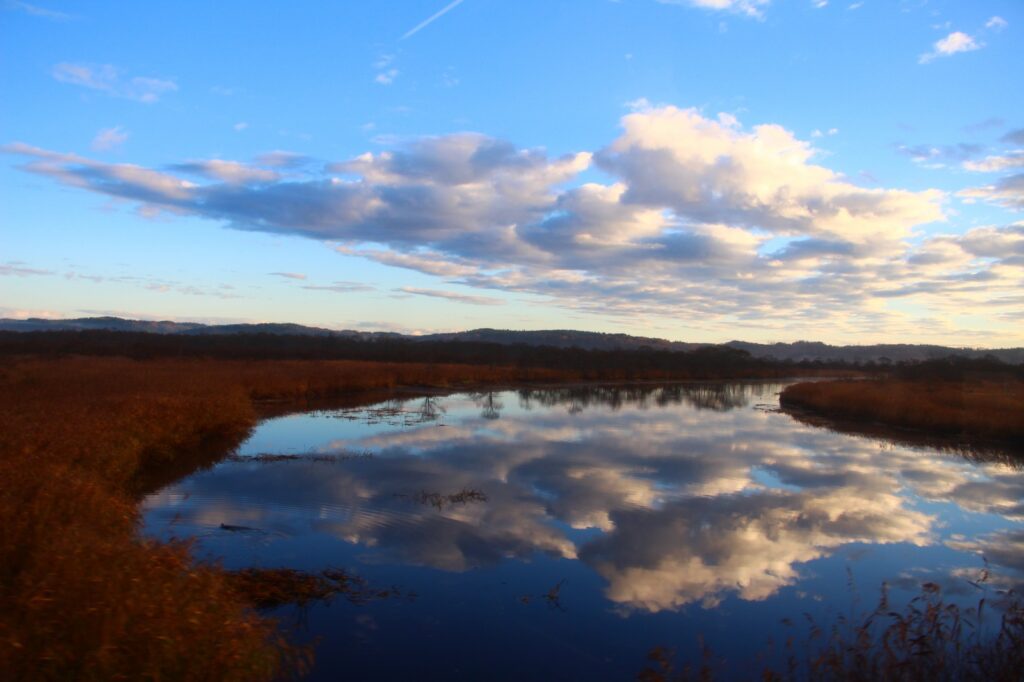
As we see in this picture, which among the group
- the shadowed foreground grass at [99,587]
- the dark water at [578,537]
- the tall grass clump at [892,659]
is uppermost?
the shadowed foreground grass at [99,587]

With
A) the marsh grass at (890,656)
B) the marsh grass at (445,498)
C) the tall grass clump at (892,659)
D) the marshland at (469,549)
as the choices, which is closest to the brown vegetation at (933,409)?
the marshland at (469,549)

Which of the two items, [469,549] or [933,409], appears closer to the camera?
[469,549]

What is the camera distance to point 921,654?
5.11m

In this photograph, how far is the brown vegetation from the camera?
23.5 meters

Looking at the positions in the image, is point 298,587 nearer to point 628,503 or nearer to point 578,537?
point 578,537

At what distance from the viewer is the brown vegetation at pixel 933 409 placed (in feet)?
77.0

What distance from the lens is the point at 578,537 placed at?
1023 centimetres

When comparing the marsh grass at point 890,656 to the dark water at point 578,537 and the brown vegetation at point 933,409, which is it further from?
the brown vegetation at point 933,409

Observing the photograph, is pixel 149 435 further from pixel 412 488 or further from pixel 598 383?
pixel 598 383

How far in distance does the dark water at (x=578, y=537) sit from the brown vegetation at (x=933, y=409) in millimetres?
5355

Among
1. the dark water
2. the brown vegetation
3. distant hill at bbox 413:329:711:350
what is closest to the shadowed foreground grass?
the dark water

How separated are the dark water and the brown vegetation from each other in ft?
17.6

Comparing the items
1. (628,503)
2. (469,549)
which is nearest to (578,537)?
(469,549)

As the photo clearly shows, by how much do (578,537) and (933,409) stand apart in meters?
21.5
